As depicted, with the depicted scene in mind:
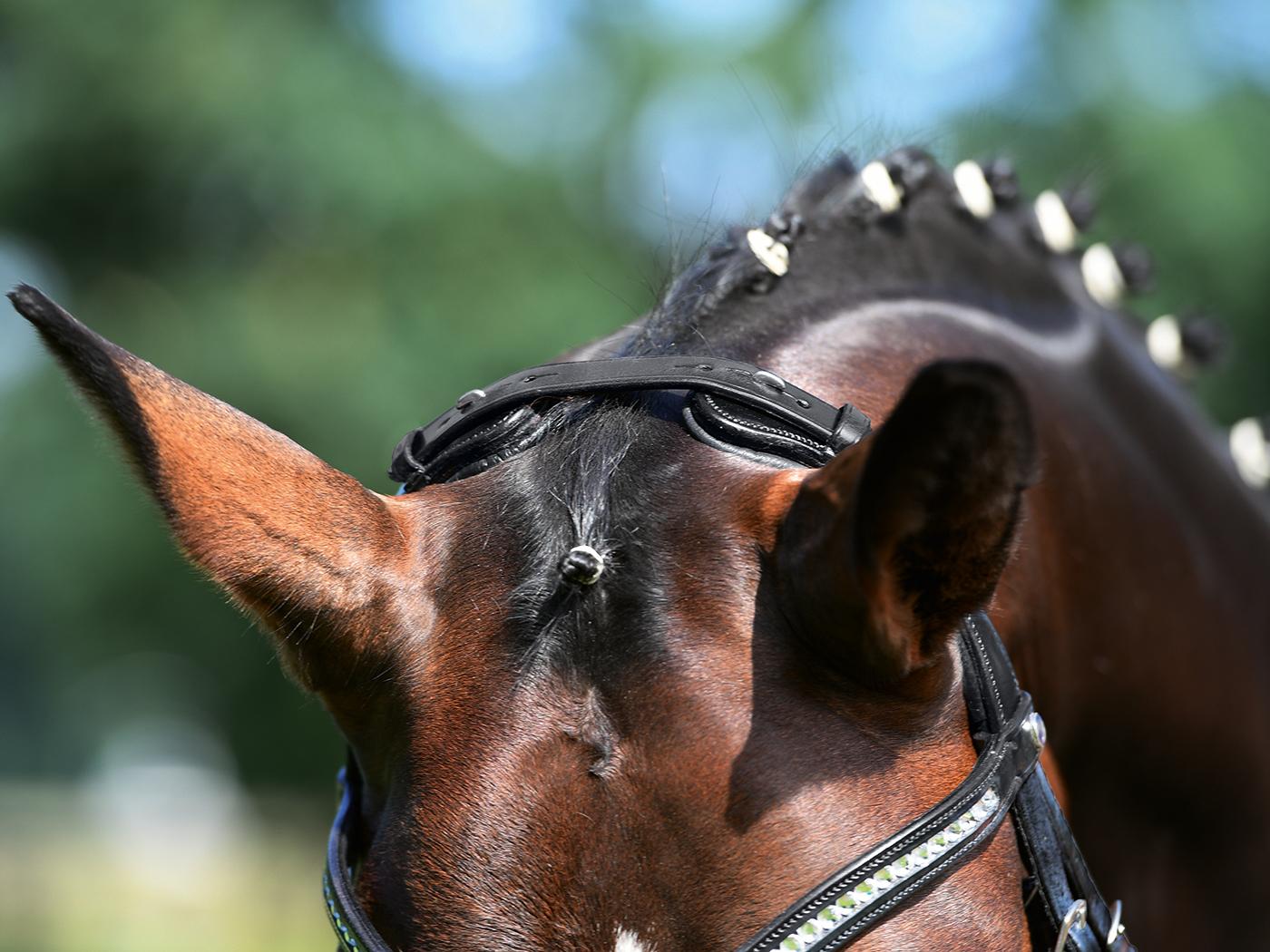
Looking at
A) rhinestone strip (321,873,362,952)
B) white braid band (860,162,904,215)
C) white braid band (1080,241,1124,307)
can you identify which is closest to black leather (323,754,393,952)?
rhinestone strip (321,873,362,952)

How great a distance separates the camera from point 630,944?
148 cm

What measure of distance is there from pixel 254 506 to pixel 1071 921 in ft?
3.57

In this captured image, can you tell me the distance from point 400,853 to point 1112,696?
150cm

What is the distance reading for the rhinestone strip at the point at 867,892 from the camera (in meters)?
1.46

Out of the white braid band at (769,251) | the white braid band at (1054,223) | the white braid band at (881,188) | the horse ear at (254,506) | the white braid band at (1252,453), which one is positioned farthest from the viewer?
the white braid band at (1252,453)

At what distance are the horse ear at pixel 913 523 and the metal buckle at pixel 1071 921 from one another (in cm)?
38

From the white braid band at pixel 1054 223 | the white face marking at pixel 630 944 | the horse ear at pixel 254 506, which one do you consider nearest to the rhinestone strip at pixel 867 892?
the white face marking at pixel 630 944

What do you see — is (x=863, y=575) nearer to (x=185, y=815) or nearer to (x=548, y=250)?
(x=548, y=250)

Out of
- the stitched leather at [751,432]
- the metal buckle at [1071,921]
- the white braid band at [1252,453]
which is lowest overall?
the white braid band at [1252,453]

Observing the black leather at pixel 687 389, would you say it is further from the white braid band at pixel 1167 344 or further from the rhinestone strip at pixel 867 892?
the white braid band at pixel 1167 344

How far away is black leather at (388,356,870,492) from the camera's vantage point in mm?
1762

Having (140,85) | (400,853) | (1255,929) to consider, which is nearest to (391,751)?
(400,853)

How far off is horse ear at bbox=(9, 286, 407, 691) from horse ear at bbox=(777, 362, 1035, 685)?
52 centimetres

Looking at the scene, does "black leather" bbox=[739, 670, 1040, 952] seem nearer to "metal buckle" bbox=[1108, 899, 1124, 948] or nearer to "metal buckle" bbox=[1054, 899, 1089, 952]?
"metal buckle" bbox=[1054, 899, 1089, 952]
